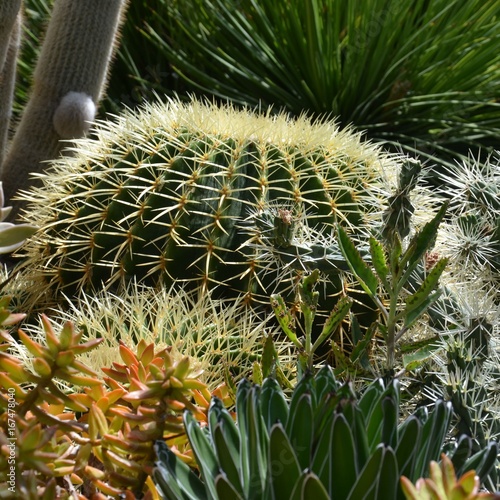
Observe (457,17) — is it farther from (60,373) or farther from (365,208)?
(60,373)

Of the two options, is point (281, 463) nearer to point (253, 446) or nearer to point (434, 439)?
point (253, 446)

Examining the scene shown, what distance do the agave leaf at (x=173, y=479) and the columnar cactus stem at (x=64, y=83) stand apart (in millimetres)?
2002

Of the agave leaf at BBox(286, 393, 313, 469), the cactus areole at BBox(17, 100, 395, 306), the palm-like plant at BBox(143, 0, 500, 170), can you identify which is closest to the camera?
the agave leaf at BBox(286, 393, 313, 469)

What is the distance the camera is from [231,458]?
3.07ft

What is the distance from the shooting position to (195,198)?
80.4 inches

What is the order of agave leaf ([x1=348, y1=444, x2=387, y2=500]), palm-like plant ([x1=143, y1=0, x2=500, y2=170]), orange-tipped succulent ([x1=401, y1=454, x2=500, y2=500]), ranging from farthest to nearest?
palm-like plant ([x1=143, y1=0, x2=500, y2=170]) < agave leaf ([x1=348, y1=444, x2=387, y2=500]) < orange-tipped succulent ([x1=401, y1=454, x2=500, y2=500])

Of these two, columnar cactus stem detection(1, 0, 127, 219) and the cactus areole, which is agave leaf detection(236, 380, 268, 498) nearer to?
the cactus areole

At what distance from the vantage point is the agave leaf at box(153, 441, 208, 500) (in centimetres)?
92

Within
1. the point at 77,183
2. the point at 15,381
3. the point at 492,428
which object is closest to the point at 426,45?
the point at 77,183

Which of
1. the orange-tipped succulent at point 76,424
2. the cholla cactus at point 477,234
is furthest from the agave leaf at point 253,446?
the cholla cactus at point 477,234

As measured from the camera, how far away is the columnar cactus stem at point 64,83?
281 cm

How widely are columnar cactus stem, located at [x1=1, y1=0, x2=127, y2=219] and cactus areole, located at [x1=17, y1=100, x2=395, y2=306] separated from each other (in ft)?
2.07

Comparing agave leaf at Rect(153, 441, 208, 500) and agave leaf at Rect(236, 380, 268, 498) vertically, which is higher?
agave leaf at Rect(236, 380, 268, 498)

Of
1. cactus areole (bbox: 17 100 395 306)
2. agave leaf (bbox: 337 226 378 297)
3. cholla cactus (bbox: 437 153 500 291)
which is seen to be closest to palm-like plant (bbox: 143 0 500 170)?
cactus areole (bbox: 17 100 395 306)
